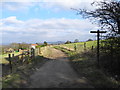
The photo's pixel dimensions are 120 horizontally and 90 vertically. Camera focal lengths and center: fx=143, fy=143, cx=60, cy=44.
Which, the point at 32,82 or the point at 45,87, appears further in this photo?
the point at 32,82

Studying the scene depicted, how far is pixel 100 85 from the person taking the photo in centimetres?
625

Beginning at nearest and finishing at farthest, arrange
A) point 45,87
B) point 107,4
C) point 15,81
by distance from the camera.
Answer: point 45,87 < point 15,81 < point 107,4

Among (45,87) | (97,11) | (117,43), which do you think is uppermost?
(97,11)

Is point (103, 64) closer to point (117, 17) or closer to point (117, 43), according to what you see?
point (117, 43)

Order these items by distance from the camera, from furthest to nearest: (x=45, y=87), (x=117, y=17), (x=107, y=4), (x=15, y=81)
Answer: (x=107, y=4)
(x=117, y=17)
(x=15, y=81)
(x=45, y=87)

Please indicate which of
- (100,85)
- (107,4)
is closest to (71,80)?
(100,85)

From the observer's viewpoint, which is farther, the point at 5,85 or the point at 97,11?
the point at 97,11

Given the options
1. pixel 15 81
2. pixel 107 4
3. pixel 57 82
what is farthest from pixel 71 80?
pixel 107 4

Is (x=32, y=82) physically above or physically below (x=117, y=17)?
below

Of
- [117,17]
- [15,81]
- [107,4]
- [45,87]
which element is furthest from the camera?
[107,4]

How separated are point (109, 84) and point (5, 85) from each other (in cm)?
461

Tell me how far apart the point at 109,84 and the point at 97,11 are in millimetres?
5196

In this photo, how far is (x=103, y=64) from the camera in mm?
9586

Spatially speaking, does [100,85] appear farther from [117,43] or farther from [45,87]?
[117,43]
